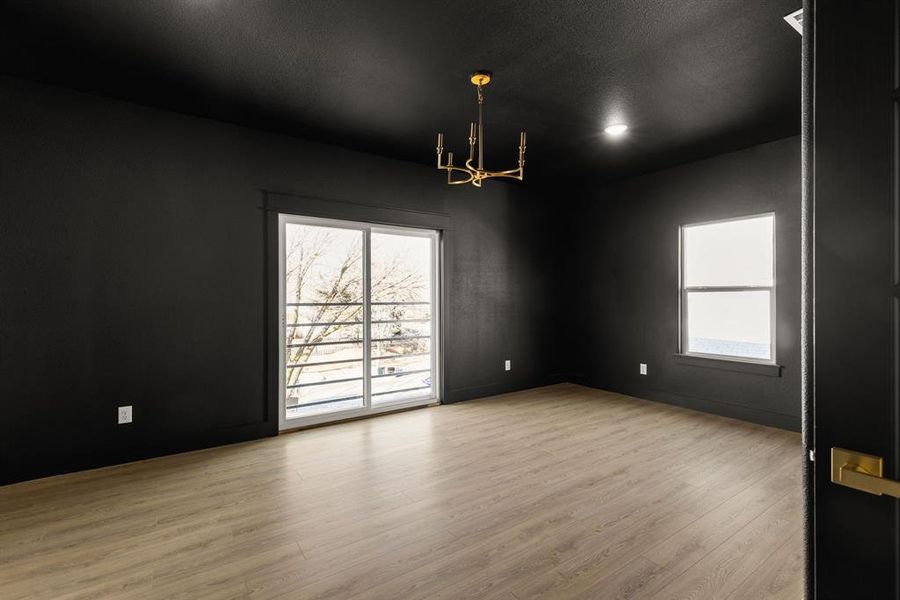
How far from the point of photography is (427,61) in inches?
109

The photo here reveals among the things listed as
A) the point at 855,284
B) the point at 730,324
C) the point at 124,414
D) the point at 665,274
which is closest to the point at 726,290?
the point at 730,324

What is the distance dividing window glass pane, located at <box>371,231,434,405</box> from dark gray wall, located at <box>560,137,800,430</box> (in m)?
2.29

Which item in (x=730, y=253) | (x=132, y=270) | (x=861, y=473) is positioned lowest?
(x=861, y=473)

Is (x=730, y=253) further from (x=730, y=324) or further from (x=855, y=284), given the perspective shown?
(x=855, y=284)

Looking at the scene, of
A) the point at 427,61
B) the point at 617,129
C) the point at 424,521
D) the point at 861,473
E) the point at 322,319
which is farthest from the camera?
the point at 322,319

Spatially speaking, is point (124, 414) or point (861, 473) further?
point (124, 414)

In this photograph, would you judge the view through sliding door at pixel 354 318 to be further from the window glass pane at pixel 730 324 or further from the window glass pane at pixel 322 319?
the window glass pane at pixel 730 324

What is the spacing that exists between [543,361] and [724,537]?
12.4ft

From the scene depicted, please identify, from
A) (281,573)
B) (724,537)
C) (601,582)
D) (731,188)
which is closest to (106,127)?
(281,573)

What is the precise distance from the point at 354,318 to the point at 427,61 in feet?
8.45

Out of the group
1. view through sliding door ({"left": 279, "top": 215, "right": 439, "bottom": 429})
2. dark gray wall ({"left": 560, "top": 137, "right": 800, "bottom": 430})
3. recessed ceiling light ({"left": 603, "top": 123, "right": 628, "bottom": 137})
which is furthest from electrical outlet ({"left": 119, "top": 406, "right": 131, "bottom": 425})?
dark gray wall ({"left": 560, "top": 137, "right": 800, "bottom": 430})

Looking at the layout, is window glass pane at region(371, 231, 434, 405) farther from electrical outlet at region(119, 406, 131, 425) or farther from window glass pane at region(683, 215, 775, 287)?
window glass pane at region(683, 215, 775, 287)

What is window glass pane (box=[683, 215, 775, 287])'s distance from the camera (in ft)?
14.3

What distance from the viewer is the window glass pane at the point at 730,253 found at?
4.36m
